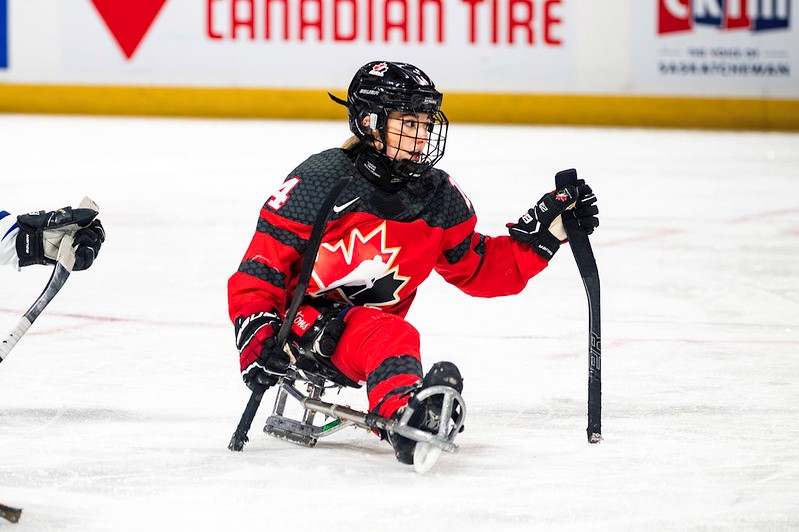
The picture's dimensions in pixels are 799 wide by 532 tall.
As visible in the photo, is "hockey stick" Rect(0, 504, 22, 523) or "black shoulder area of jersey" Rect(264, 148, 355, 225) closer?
"hockey stick" Rect(0, 504, 22, 523)

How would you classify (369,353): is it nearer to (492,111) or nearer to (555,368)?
(555,368)

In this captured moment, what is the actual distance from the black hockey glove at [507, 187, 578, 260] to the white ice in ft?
1.32

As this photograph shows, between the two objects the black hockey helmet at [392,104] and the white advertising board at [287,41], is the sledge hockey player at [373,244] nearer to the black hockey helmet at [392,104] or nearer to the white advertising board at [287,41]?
the black hockey helmet at [392,104]

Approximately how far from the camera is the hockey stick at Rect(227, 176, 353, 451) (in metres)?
2.74

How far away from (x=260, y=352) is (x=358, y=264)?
13.5 inches

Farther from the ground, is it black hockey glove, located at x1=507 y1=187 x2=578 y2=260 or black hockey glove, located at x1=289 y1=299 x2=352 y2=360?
black hockey glove, located at x1=507 y1=187 x2=578 y2=260

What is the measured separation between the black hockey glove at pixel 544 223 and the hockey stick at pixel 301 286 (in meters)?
0.47

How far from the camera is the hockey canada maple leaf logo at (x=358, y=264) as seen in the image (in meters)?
2.92

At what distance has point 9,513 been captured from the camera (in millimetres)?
2320

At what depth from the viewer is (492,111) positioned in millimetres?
10961

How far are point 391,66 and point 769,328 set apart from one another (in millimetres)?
1887

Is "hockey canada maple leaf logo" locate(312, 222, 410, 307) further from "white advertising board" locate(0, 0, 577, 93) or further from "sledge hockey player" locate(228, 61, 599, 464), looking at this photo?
"white advertising board" locate(0, 0, 577, 93)

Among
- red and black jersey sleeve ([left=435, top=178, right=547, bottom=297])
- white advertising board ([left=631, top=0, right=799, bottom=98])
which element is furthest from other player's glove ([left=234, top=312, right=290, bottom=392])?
white advertising board ([left=631, top=0, right=799, bottom=98])

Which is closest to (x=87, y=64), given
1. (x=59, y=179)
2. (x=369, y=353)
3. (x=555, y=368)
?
(x=59, y=179)
